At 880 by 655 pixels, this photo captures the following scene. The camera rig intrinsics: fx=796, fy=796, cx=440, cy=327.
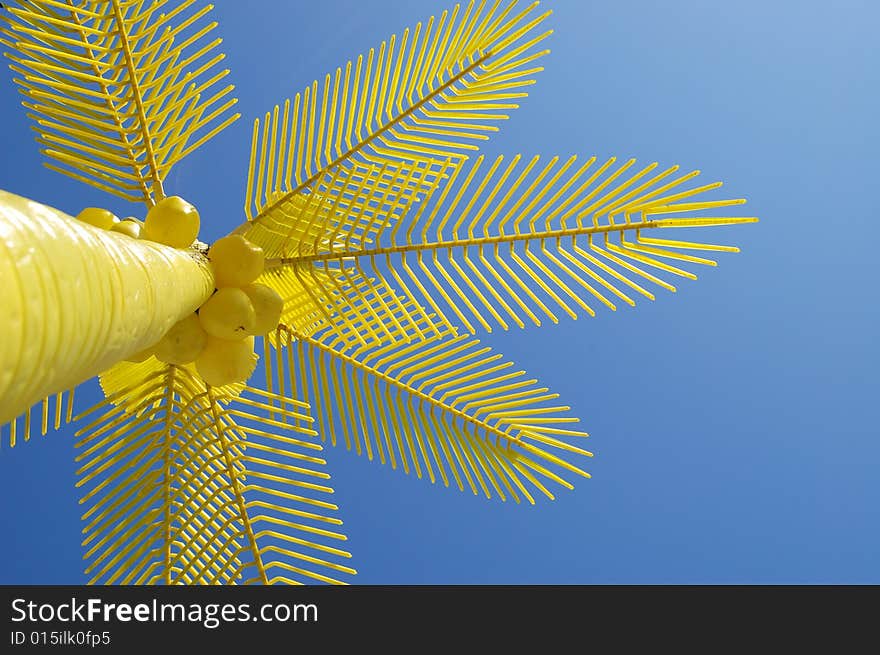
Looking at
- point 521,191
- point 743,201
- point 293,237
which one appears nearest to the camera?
point 743,201

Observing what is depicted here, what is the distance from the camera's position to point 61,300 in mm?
1541

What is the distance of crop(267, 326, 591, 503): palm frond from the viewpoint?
12.0 ft

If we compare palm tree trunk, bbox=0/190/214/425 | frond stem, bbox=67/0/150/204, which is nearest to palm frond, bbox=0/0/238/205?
frond stem, bbox=67/0/150/204

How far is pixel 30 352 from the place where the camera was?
56.7 inches

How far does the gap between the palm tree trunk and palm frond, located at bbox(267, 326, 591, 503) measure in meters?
1.57

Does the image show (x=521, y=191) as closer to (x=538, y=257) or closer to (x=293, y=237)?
(x=538, y=257)

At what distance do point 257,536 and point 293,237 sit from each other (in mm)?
1348

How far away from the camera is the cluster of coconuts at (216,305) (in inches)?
124

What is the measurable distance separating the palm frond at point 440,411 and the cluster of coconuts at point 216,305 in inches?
17.5

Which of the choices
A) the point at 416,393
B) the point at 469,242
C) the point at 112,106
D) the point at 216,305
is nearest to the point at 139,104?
the point at 112,106

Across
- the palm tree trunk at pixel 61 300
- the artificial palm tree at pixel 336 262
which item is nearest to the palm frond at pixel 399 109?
the artificial palm tree at pixel 336 262

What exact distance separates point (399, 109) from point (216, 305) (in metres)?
1.27

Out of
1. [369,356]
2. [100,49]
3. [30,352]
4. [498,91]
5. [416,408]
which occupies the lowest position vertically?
[30,352]

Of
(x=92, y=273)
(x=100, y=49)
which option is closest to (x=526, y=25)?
(x=100, y=49)
